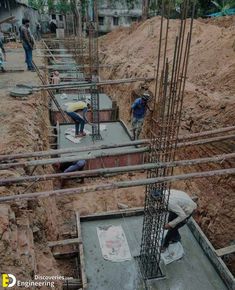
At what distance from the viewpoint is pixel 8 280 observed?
3.42m

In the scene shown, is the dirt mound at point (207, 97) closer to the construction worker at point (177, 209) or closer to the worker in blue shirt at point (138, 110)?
the worker in blue shirt at point (138, 110)

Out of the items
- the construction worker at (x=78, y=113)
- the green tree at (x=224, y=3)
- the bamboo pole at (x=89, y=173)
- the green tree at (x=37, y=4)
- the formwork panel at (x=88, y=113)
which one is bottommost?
the formwork panel at (x=88, y=113)

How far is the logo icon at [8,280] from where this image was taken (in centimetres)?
336

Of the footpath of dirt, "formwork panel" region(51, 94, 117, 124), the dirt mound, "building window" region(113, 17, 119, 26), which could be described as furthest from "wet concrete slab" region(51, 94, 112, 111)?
"building window" region(113, 17, 119, 26)

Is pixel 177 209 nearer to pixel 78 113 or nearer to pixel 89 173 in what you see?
pixel 89 173

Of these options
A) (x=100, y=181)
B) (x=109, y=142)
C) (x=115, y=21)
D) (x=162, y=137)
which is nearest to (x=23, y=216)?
(x=162, y=137)

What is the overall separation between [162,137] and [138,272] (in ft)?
8.67

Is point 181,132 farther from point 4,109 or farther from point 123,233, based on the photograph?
point 4,109

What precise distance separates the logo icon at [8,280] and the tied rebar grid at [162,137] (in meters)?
2.31

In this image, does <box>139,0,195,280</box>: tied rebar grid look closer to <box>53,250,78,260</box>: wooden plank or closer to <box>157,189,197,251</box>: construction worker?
<box>157,189,197,251</box>: construction worker

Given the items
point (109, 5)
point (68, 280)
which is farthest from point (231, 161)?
point (109, 5)

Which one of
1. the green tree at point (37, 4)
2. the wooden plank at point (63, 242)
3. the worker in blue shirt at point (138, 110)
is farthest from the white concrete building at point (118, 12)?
the wooden plank at point (63, 242)

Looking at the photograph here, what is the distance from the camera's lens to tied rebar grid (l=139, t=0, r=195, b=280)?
12.9ft

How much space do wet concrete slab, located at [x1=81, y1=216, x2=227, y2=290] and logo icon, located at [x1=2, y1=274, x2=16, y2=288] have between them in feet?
6.33
